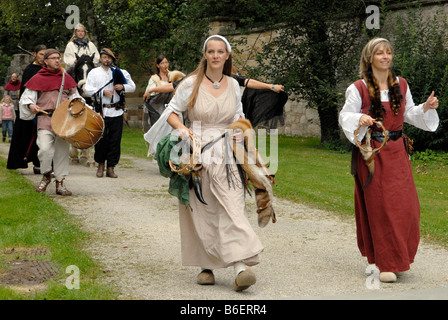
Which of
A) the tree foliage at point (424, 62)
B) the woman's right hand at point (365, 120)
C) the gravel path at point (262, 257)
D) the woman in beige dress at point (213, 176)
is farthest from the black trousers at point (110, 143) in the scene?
the woman's right hand at point (365, 120)

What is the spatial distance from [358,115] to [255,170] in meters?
0.99

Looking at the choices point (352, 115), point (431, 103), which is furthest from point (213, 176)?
point (431, 103)

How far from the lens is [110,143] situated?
12586mm

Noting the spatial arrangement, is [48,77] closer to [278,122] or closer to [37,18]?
[278,122]

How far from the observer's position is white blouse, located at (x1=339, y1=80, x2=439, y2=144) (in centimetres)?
607

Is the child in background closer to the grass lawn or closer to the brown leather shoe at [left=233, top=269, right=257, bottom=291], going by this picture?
Answer: the grass lawn

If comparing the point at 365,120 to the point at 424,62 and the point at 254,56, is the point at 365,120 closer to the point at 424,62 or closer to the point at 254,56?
the point at 424,62

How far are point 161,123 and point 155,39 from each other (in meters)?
20.6

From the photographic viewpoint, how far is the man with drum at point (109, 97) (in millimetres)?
12375

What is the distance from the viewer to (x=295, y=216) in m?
9.05

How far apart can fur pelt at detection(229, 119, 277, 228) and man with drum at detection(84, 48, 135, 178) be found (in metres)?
6.86

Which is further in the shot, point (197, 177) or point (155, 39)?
point (155, 39)

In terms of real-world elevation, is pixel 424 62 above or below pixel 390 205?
above

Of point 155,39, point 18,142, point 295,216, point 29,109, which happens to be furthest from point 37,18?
point 295,216
